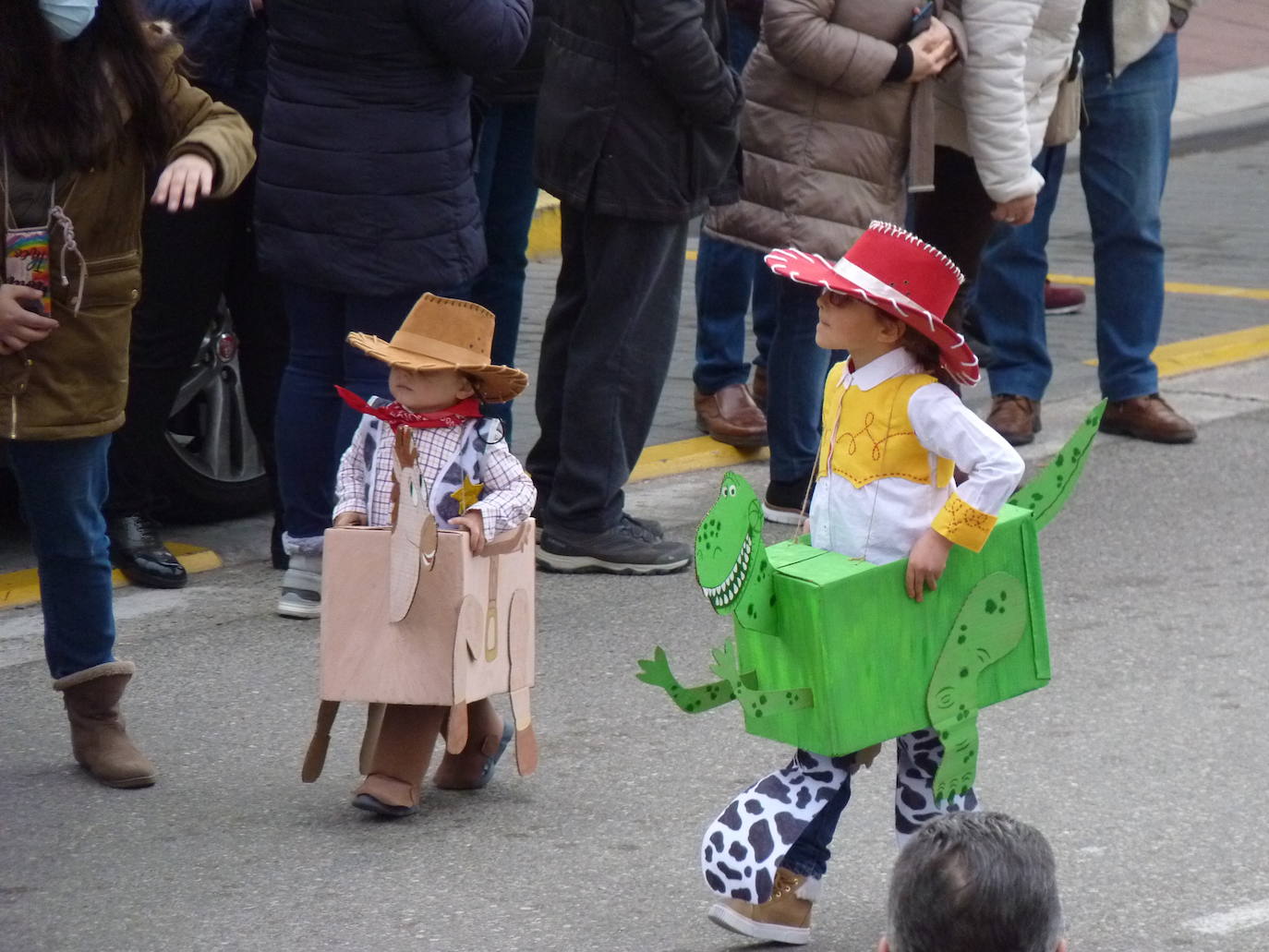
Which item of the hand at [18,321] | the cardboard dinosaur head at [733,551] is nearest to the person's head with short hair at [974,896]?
the cardboard dinosaur head at [733,551]

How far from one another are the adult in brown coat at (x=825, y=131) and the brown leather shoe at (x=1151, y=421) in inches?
58.1

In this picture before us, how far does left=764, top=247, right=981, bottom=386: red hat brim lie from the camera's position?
3.37 meters

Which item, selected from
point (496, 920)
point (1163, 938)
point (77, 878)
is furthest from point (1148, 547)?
point (77, 878)

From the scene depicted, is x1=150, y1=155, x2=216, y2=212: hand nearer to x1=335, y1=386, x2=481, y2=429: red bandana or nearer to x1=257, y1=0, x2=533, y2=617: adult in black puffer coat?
x1=335, y1=386, x2=481, y2=429: red bandana

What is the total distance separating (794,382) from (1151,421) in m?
1.55

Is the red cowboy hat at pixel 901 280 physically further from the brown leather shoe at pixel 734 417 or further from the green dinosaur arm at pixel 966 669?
the brown leather shoe at pixel 734 417

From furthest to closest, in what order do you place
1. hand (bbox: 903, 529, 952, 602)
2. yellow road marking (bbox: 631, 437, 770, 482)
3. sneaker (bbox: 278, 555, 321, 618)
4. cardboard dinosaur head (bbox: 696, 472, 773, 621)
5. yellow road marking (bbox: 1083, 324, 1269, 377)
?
1. yellow road marking (bbox: 1083, 324, 1269, 377)
2. yellow road marking (bbox: 631, 437, 770, 482)
3. sneaker (bbox: 278, 555, 321, 618)
4. hand (bbox: 903, 529, 952, 602)
5. cardboard dinosaur head (bbox: 696, 472, 773, 621)

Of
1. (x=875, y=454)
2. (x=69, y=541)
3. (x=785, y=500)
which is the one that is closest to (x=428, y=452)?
(x=69, y=541)

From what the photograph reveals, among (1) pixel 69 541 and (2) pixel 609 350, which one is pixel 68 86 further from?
(2) pixel 609 350

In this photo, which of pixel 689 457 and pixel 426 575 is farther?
pixel 689 457

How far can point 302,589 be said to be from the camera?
520 cm

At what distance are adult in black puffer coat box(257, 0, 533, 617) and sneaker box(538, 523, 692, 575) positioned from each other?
0.79 metres

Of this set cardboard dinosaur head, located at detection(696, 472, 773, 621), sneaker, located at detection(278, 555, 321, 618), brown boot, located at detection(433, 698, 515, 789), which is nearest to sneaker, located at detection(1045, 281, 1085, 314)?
sneaker, located at detection(278, 555, 321, 618)

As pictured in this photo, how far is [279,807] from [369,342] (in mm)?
899
